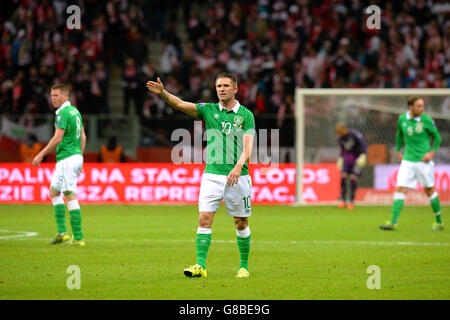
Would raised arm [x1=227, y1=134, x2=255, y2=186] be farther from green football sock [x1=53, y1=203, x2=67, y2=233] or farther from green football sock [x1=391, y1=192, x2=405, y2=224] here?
green football sock [x1=391, y1=192, x2=405, y2=224]

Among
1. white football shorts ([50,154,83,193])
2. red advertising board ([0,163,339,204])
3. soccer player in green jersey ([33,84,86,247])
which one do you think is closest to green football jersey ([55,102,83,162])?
soccer player in green jersey ([33,84,86,247])

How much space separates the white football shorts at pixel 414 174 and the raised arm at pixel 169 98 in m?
6.77

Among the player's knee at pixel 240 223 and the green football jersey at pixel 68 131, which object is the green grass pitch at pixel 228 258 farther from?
the green football jersey at pixel 68 131

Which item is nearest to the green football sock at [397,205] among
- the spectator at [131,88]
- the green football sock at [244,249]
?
the green football sock at [244,249]

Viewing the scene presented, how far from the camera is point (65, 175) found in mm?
11898

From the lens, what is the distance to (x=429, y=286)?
8156 mm

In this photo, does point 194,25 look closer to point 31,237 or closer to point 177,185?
point 177,185

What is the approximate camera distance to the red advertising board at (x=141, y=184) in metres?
20.8

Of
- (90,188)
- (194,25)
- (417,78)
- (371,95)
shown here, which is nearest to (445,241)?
(371,95)

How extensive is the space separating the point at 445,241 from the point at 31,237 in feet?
21.6

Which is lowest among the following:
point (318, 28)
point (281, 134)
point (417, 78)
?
point (281, 134)

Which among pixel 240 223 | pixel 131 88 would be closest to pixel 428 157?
pixel 240 223

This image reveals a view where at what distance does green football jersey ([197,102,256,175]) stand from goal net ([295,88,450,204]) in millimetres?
12095

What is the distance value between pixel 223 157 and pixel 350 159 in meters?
12.0
